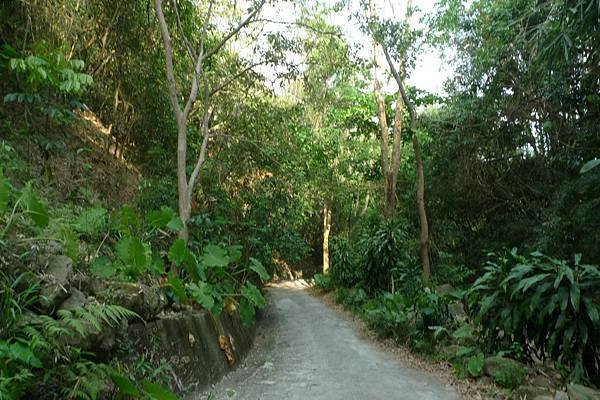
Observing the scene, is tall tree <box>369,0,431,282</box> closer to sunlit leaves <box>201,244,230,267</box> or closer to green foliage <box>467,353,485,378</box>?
green foliage <box>467,353,485,378</box>

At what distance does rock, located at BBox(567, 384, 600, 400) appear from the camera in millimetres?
4457

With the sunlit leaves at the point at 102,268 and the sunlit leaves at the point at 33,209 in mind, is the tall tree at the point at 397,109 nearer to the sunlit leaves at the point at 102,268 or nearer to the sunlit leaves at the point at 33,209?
the sunlit leaves at the point at 102,268

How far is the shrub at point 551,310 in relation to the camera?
16.6ft

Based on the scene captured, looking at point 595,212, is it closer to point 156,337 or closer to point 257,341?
point 257,341

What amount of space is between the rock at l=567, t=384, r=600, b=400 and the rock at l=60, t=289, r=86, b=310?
180 inches

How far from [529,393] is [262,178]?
7.27 meters

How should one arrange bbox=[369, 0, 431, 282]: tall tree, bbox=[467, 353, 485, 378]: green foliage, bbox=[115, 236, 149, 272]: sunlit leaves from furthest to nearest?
bbox=[369, 0, 431, 282]: tall tree → bbox=[467, 353, 485, 378]: green foliage → bbox=[115, 236, 149, 272]: sunlit leaves

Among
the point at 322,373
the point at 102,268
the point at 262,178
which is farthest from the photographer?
the point at 262,178

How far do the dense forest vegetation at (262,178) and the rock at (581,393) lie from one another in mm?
432

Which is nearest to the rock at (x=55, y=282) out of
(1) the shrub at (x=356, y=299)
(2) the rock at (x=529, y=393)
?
(2) the rock at (x=529, y=393)

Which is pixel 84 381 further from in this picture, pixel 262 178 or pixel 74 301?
pixel 262 178

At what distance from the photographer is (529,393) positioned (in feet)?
16.9

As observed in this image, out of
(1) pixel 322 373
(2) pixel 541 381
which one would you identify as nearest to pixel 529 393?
(2) pixel 541 381

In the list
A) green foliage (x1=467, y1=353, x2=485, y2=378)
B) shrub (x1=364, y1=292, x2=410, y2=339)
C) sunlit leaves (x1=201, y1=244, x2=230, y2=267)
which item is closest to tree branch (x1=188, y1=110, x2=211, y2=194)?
sunlit leaves (x1=201, y1=244, x2=230, y2=267)
